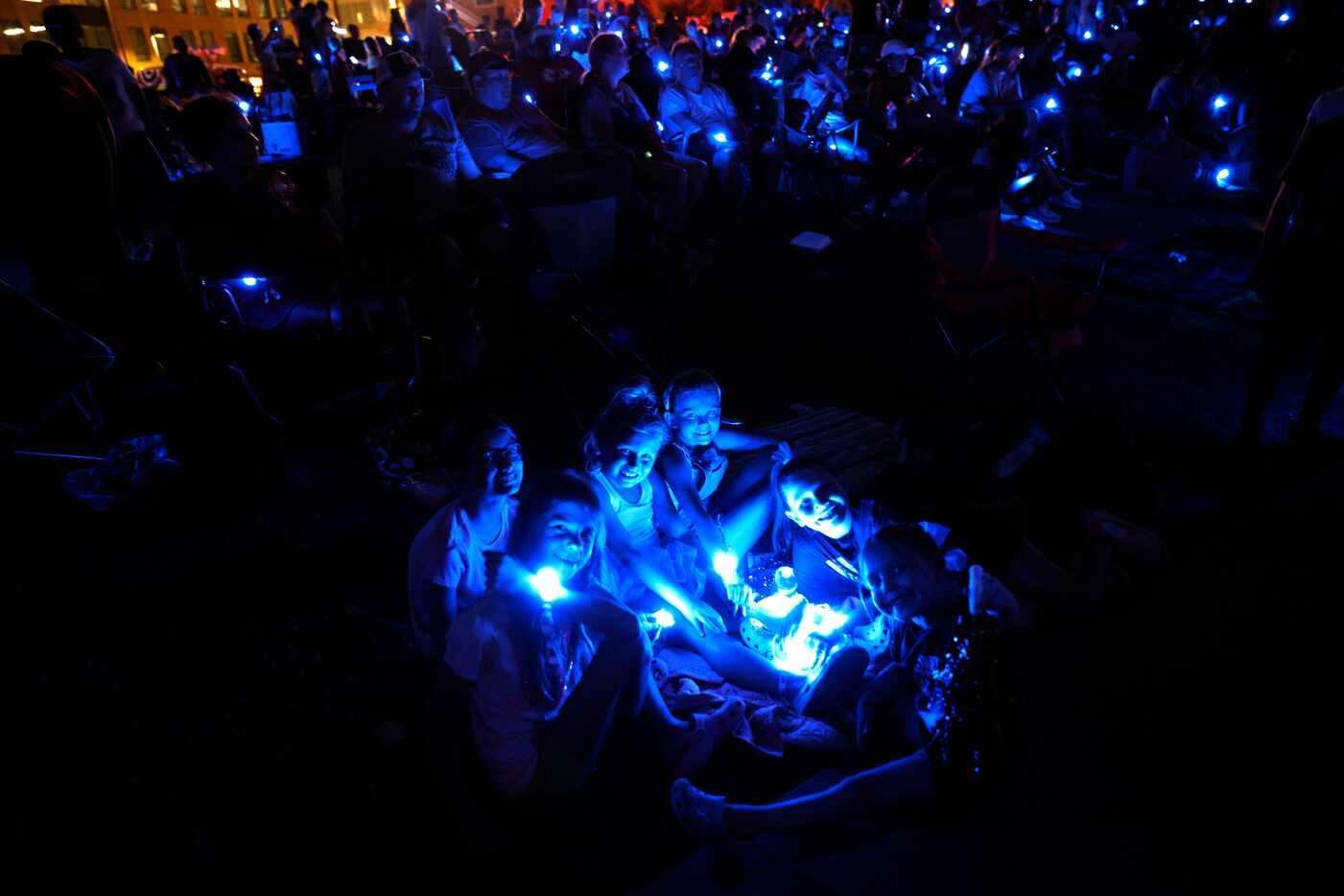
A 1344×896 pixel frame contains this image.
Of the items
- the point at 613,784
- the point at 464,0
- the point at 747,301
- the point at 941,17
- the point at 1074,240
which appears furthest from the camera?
the point at 464,0

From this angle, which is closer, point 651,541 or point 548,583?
point 548,583

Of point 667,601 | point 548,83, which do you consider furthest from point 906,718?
point 548,83

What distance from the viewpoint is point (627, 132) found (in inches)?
271

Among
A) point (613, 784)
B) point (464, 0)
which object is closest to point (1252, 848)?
point (613, 784)

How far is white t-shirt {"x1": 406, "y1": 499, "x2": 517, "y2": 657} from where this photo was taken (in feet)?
8.18

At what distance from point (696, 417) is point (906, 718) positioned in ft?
4.81

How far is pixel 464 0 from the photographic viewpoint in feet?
79.1

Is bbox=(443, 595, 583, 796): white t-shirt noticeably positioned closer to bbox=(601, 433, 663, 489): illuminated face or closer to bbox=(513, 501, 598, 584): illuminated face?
bbox=(513, 501, 598, 584): illuminated face

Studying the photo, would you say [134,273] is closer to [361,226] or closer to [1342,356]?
[361,226]

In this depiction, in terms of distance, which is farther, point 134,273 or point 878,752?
point 134,273

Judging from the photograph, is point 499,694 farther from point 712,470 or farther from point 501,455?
point 712,470

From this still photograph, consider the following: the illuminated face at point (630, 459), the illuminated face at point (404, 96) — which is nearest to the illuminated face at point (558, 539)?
the illuminated face at point (630, 459)

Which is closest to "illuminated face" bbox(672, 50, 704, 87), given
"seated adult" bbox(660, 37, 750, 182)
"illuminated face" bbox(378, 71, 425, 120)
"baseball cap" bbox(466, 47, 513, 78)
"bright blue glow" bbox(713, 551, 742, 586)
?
"seated adult" bbox(660, 37, 750, 182)

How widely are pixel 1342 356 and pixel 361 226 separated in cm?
556
